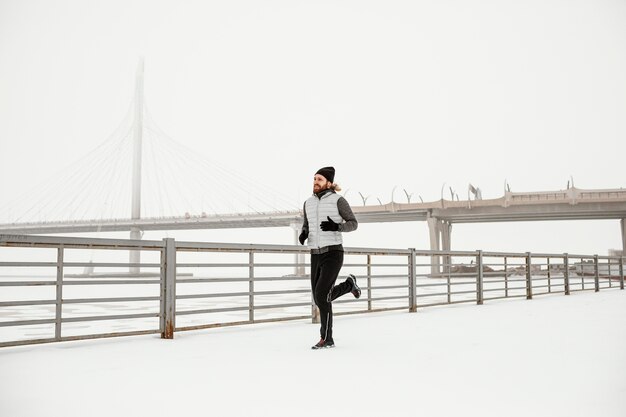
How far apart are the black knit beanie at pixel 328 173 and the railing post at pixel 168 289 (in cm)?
209

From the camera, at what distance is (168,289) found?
22.6 feet

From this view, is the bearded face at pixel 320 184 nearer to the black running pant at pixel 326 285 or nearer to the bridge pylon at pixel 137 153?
the black running pant at pixel 326 285

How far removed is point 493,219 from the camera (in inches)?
2446

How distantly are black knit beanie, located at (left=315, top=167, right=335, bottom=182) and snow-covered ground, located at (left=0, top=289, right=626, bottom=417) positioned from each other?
1.66 meters

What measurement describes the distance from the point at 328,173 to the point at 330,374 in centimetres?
228

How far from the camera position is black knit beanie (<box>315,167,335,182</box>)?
5959 mm

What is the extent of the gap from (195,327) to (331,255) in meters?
2.40

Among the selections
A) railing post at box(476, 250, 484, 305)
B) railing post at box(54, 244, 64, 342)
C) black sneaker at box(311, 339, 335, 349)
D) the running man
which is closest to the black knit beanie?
the running man

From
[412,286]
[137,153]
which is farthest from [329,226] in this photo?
[137,153]

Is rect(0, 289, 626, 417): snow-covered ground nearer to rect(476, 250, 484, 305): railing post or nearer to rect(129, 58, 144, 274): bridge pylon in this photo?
rect(476, 250, 484, 305): railing post

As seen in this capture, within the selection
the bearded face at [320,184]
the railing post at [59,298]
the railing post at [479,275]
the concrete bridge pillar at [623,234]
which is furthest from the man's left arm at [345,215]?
the concrete bridge pillar at [623,234]

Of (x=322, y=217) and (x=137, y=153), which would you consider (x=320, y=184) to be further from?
(x=137, y=153)

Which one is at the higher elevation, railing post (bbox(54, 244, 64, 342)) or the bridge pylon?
the bridge pylon

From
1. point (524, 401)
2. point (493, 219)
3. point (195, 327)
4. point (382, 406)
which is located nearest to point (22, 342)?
point (195, 327)
